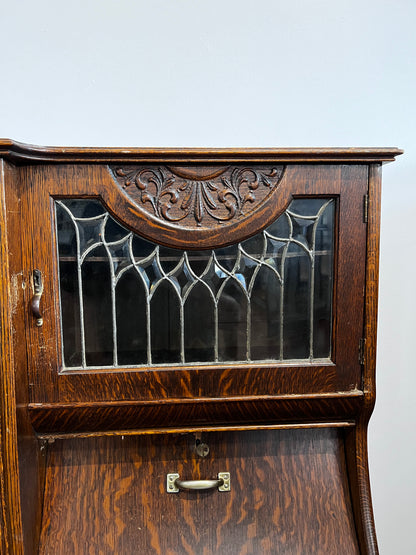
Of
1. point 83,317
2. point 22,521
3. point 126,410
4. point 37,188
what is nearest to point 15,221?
point 37,188

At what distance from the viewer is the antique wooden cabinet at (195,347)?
754mm

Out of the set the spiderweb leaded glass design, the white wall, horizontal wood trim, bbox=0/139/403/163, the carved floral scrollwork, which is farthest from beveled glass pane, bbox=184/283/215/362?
the white wall

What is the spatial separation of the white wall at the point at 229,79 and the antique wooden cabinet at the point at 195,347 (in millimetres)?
365

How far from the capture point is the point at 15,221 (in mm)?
719

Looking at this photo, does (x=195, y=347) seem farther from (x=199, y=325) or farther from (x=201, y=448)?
(x=201, y=448)

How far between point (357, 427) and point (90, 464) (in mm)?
528

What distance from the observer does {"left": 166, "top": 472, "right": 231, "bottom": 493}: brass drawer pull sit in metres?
0.81

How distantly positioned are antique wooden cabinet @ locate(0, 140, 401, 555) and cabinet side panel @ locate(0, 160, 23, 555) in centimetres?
2

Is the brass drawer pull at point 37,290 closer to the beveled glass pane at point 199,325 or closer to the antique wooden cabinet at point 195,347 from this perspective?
the antique wooden cabinet at point 195,347

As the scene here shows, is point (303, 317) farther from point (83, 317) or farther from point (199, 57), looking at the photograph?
point (199, 57)

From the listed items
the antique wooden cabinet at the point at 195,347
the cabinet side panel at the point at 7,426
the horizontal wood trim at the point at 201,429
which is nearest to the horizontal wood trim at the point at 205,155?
the antique wooden cabinet at the point at 195,347

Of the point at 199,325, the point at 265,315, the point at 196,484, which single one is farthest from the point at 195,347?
the point at 196,484

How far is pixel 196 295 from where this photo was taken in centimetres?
80

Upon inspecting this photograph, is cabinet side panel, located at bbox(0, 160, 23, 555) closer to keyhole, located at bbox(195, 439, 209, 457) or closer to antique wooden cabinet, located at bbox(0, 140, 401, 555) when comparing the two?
antique wooden cabinet, located at bbox(0, 140, 401, 555)
